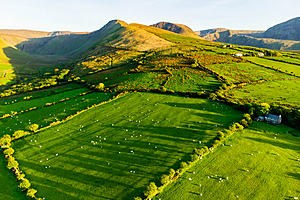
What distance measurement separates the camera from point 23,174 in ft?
109

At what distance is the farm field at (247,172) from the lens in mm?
26156

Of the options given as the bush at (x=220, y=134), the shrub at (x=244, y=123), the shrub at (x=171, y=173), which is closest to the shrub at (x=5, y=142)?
the shrub at (x=171, y=173)

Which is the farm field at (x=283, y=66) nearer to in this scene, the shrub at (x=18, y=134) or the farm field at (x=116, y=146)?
the farm field at (x=116, y=146)

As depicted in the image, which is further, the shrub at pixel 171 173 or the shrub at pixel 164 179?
the shrub at pixel 171 173

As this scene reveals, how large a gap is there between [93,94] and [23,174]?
52.1 m

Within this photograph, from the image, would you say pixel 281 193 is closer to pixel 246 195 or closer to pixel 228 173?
pixel 246 195

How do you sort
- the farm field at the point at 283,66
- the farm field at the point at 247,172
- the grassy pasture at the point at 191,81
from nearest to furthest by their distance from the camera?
the farm field at the point at 247,172 < the grassy pasture at the point at 191,81 < the farm field at the point at 283,66

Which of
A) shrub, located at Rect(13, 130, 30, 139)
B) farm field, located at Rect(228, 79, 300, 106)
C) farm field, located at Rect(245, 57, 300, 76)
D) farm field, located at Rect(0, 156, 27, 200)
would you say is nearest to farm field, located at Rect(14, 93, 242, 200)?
shrub, located at Rect(13, 130, 30, 139)

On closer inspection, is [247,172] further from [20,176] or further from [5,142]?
[5,142]

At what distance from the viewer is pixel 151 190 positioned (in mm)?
25875

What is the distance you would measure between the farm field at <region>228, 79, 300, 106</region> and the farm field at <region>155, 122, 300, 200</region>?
22827mm

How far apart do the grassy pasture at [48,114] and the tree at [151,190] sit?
46.6m

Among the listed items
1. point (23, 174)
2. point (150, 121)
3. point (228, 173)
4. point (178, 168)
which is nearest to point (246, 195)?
point (228, 173)

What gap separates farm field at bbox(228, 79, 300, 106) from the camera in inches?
2306
